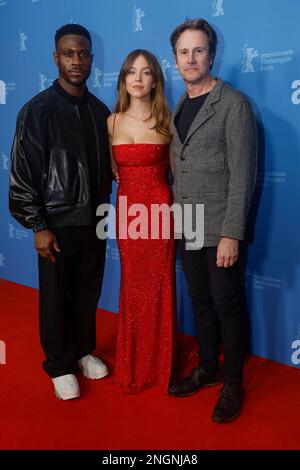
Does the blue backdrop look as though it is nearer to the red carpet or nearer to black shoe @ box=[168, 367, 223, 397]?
the red carpet

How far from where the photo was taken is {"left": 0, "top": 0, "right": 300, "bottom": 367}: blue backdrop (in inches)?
98.4

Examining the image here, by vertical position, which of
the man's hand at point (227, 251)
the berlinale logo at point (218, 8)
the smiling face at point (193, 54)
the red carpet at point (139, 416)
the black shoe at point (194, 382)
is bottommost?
the red carpet at point (139, 416)

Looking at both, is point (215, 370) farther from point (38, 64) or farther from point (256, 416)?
point (38, 64)

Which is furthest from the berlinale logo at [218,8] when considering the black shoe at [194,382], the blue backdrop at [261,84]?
the black shoe at [194,382]

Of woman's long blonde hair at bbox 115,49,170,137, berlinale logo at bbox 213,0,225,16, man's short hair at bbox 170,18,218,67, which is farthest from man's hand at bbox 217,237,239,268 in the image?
berlinale logo at bbox 213,0,225,16

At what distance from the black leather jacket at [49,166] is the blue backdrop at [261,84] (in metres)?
0.99

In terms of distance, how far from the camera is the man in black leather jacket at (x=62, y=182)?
7.31 ft

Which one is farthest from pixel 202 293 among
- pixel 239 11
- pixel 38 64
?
pixel 38 64

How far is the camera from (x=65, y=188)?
226 centimetres

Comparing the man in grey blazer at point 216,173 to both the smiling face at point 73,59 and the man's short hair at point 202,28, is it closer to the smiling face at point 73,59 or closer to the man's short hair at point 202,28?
the man's short hair at point 202,28

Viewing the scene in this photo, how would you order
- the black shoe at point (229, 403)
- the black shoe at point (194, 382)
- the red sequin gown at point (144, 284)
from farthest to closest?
the black shoe at point (194, 382), the red sequin gown at point (144, 284), the black shoe at point (229, 403)

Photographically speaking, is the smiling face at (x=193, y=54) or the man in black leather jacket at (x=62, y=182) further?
the man in black leather jacket at (x=62, y=182)

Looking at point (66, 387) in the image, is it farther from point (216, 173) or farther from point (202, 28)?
point (202, 28)
